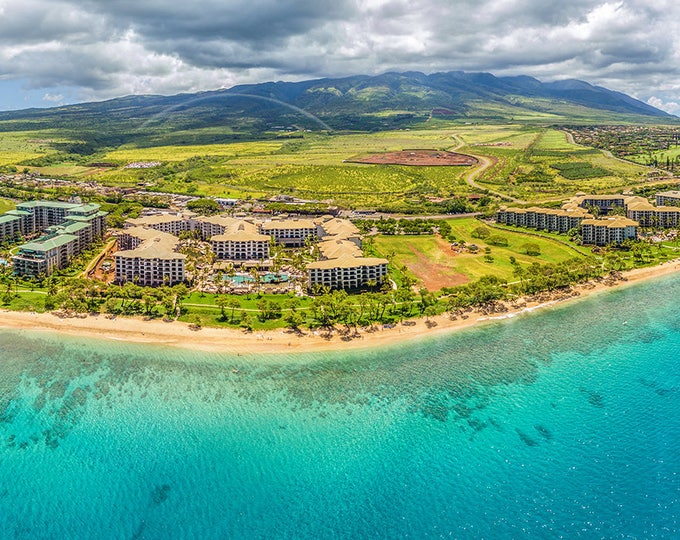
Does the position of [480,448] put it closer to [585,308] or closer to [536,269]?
[585,308]

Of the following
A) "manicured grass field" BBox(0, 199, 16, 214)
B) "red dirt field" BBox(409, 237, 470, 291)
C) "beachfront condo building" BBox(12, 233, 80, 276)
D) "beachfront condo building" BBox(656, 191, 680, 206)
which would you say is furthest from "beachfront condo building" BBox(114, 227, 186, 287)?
"beachfront condo building" BBox(656, 191, 680, 206)

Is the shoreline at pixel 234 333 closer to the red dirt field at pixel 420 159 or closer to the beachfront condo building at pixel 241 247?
the beachfront condo building at pixel 241 247

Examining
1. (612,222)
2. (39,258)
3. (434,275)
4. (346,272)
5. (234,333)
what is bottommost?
(234,333)

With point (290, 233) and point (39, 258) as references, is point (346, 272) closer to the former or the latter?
point (290, 233)

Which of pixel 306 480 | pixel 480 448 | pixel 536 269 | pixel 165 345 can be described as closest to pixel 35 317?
pixel 165 345

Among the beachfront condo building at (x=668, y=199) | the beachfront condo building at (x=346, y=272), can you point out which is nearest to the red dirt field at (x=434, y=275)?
the beachfront condo building at (x=346, y=272)

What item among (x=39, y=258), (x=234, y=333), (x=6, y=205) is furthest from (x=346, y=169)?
(x=234, y=333)

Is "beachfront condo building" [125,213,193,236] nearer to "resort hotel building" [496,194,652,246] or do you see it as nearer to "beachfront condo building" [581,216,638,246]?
"resort hotel building" [496,194,652,246]
